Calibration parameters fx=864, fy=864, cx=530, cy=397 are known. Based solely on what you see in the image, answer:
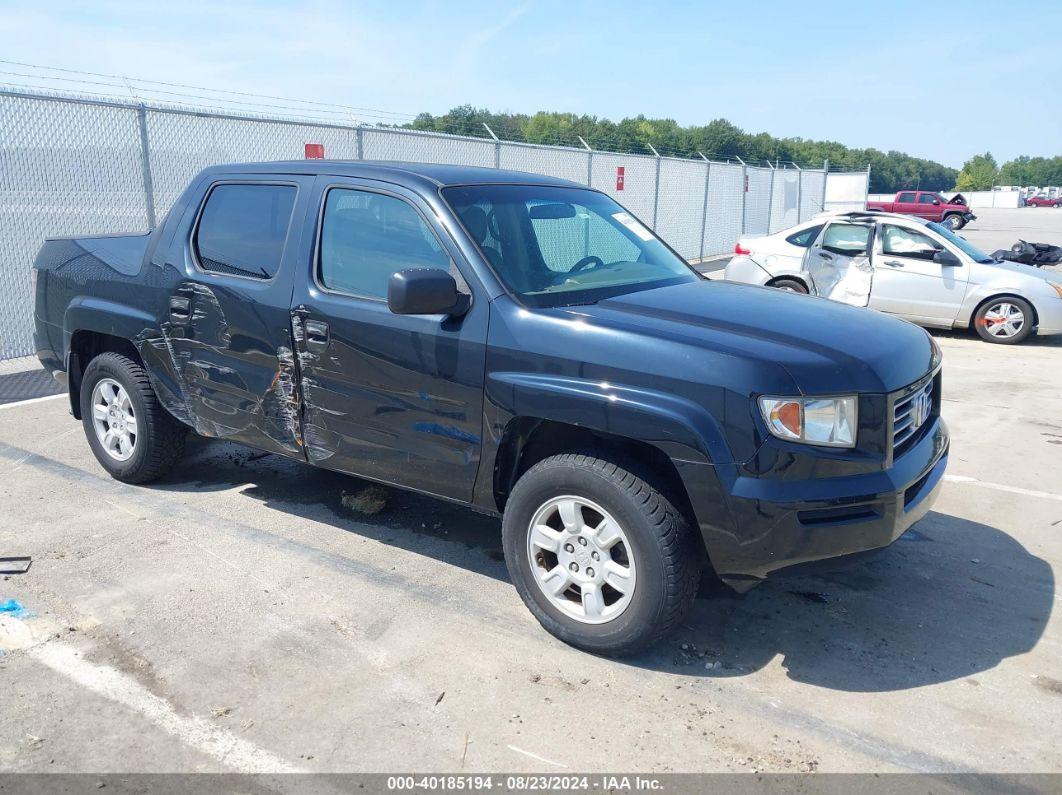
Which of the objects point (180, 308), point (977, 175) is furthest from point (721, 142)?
point (977, 175)

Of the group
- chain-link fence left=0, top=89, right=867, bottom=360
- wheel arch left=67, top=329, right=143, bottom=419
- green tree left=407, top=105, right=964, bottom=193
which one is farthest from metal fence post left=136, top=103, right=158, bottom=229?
green tree left=407, top=105, right=964, bottom=193

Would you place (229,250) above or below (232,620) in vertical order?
above

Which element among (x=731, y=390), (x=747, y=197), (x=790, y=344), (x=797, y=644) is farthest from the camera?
(x=747, y=197)

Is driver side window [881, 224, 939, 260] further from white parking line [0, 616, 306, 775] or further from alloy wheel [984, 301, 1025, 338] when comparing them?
white parking line [0, 616, 306, 775]

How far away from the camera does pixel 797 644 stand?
361cm

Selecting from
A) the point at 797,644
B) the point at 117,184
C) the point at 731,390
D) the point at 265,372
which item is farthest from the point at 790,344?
the point at 117,184

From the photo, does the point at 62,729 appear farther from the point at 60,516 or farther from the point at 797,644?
the point at 797,644

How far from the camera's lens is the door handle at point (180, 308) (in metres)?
4.58

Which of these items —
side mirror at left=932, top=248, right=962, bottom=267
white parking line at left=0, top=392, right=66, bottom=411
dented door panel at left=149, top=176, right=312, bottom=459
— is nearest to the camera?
dented door panel at left=149, top=176, right=312, bottom=459

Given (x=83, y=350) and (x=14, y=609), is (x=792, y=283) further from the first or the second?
(x=14, y=609)

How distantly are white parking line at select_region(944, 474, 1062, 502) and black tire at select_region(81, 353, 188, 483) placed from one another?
16.2ft

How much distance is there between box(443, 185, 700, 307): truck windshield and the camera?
376 centimetres

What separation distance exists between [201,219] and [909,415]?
3.70m

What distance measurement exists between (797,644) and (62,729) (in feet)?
9.17
